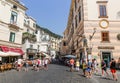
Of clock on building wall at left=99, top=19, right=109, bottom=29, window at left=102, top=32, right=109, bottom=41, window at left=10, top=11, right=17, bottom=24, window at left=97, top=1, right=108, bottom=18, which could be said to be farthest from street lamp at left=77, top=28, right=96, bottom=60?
window at left=10, top=11, right=17, bottom=24

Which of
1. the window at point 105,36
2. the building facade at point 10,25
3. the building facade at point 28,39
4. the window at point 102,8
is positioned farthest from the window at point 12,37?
the window at point 105,36

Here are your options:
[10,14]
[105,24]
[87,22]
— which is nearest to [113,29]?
[105,24]

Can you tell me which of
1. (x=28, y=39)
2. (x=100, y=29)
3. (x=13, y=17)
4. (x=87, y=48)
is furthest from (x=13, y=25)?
(x=100, y=29)

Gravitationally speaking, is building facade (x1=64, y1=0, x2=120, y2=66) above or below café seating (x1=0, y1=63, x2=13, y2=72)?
above

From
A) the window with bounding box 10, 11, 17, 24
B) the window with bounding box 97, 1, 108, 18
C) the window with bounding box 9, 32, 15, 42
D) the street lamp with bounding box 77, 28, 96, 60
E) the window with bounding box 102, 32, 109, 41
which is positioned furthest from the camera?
the window with bounding box 10, 11, 17, 24

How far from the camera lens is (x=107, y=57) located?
22828 millimetres

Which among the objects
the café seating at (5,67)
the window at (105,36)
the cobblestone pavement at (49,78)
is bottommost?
the cobblestone pavement at (49,78)

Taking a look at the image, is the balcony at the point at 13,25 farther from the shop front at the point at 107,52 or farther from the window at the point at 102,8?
the shop front at the point at 107,52

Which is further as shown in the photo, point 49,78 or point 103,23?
point 103,23

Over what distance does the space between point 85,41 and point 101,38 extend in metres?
2.64

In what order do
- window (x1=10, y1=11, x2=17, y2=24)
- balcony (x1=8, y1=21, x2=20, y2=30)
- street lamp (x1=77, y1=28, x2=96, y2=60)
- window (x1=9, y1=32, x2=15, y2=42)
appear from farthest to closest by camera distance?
window (x1=10, y1=11, x2=17, y2=24) → window (x1=9, y1=32, x2=15, y2=42) → balcony (x1=8, y1=21, x2=20, y2=30) → street lamp (x1=77, y1=28, x2=96, y2=60)

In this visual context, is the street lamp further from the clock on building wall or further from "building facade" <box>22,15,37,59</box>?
"building facade" <box>22,15,37,59</box>

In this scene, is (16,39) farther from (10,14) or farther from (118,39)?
(118,39)

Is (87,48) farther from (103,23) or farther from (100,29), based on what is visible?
(103,23)
